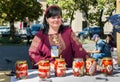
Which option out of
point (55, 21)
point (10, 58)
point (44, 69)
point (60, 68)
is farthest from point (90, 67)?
point (10, 58)

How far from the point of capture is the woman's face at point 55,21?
505cm

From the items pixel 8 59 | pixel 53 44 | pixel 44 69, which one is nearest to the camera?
pixel 44 69

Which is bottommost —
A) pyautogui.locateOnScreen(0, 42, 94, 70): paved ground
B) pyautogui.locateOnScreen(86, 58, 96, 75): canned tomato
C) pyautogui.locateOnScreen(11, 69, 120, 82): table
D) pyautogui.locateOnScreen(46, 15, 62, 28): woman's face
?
pyautogui.locateOnScreen(0, 42, 94, 70): paved ground

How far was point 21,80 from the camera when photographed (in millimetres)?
4324

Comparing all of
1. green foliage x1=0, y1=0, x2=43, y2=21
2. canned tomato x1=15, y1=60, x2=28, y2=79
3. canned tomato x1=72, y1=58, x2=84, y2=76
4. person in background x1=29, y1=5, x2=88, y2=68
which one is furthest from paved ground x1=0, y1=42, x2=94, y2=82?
green foliage x1=0, y1=0, x2=43, y2=21

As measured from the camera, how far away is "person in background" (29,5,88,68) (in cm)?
514

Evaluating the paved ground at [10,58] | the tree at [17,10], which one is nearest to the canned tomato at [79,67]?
A: the paved ground at [10,58]

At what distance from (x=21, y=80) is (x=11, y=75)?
0.39 metres

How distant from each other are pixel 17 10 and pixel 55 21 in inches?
1174

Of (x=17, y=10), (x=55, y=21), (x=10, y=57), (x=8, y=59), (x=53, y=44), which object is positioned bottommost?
(x=10, y=57)

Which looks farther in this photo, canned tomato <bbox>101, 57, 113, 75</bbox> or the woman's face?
the woman's face

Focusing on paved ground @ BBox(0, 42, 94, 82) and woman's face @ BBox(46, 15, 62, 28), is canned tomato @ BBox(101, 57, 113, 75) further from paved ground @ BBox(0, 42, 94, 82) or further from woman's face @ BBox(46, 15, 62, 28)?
paved ground @ BBox(0, 42, 94, 82)

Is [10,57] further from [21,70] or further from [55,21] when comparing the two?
[21,70]

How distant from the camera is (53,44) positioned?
17.3 feet
